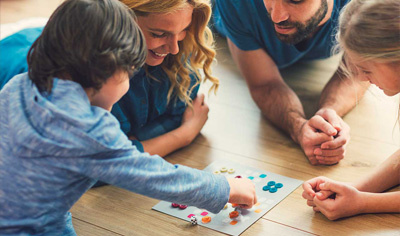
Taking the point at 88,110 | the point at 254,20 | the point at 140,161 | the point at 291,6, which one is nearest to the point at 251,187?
the point at 140,161

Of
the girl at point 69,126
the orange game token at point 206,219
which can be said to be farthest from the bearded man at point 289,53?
the girl at point 69,126

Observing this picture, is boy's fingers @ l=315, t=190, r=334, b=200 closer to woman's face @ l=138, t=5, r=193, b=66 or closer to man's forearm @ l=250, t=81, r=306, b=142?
man's forearm @ l=250, t=81, r=306, b=142

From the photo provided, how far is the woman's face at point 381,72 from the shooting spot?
119 cm

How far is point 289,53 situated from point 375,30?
837 mm

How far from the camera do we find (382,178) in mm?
1394

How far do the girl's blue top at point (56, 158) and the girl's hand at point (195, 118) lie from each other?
626 millimetres

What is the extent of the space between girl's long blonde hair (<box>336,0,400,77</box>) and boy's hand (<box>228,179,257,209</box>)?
0.40 metres

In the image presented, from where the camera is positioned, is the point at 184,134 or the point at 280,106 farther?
the point at 280,106

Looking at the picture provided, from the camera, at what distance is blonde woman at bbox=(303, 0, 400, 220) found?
1135 mm

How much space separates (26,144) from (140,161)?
21 centimetres

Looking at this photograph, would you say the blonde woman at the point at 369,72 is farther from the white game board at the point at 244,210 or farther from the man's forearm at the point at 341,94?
the man's forearm at the point at 341,94

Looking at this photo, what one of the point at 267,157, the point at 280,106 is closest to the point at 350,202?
the point at 267,157

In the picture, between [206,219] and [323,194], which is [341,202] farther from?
[206,219]

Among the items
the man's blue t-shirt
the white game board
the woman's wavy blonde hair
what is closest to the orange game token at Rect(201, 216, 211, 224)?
the white game board
